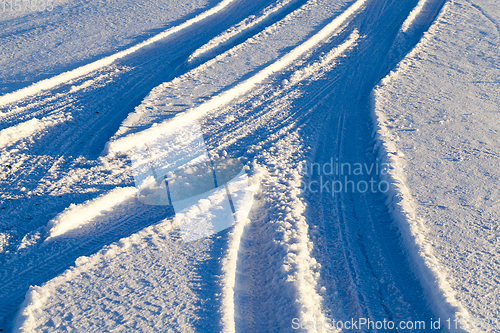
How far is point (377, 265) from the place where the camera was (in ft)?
13.9

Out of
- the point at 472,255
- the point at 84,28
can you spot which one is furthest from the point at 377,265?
the point at 84,28

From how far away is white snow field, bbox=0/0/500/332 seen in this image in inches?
152

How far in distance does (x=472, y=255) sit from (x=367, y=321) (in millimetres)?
1464

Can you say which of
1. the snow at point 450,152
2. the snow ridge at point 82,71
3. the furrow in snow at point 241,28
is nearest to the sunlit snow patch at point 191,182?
the snow at point 450,152

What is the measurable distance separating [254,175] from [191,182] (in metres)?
0.91

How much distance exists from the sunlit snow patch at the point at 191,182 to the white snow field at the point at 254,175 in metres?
0.03

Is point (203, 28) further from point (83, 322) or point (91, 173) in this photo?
point (83, 322)

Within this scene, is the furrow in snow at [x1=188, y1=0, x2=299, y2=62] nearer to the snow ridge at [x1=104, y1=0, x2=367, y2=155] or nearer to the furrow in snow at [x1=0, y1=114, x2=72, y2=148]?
the snow ridge at [x1=104, y1=0, x2=367, y2=155]

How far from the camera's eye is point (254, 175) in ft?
17.8
